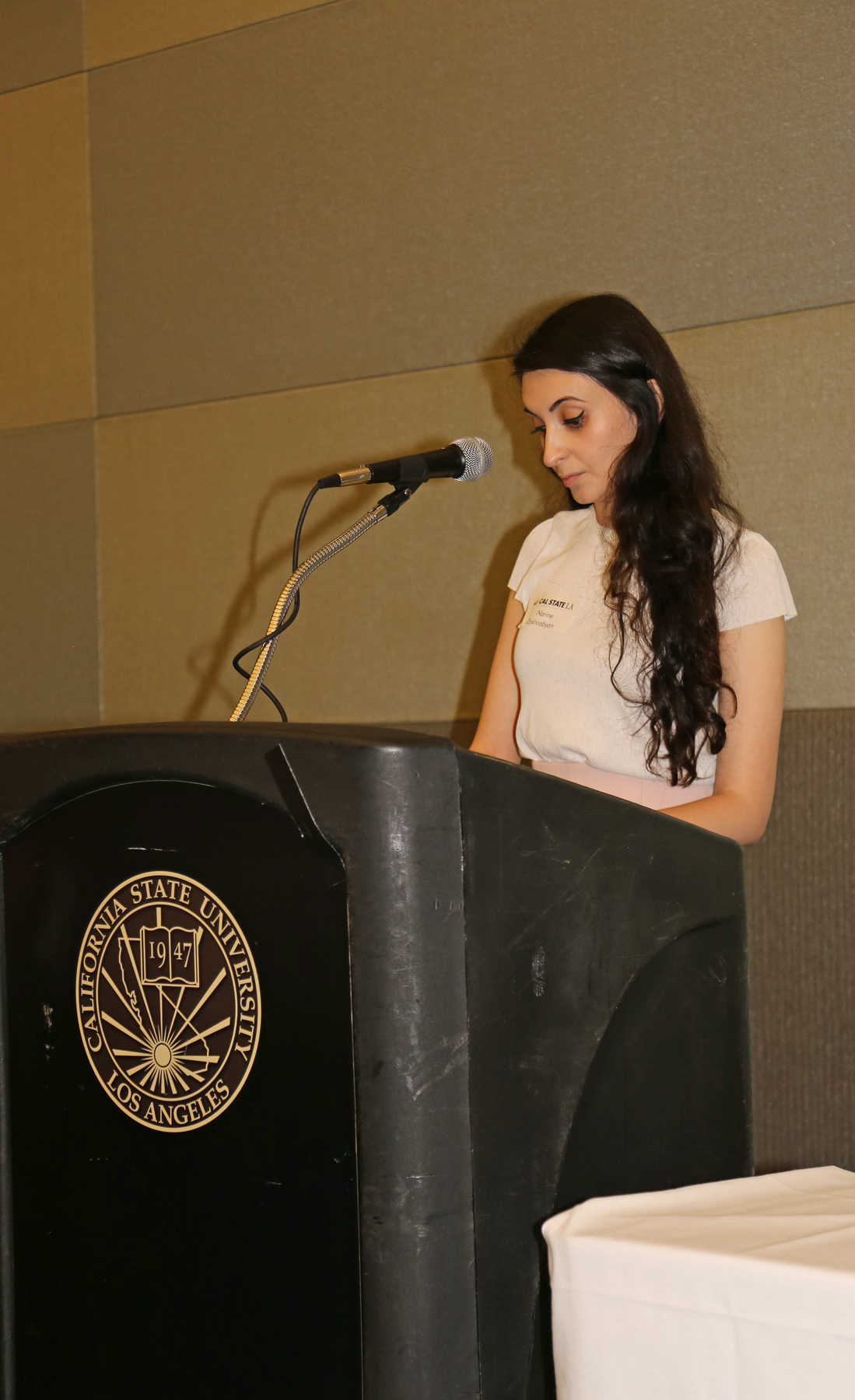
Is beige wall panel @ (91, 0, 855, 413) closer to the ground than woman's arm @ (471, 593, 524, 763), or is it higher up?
higher up

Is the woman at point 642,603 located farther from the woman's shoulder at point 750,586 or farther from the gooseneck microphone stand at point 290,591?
the gooseneck microphone stand at point 290,591

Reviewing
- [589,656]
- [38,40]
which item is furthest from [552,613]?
[38,40]

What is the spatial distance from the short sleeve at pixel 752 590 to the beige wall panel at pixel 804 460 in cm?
25

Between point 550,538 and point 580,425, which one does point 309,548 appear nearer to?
point 550,538

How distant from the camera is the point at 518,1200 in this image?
62 centimetres

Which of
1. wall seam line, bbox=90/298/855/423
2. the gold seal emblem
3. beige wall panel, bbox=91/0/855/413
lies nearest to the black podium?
the gold seal emblem

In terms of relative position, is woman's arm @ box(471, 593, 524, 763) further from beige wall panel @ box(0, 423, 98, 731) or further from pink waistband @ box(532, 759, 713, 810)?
beige wall panel @ box(0, 423, 98, 731)

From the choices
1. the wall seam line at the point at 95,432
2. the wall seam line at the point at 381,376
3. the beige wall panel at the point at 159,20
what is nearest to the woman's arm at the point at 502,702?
the wall seam line at the point at 381,376

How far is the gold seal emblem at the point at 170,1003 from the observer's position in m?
0.62

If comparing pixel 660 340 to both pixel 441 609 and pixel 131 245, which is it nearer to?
pixel 441 609

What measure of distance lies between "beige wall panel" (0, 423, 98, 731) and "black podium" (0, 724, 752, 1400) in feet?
5.95

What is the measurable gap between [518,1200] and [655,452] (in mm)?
1189

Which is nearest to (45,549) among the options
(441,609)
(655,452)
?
(441,609)

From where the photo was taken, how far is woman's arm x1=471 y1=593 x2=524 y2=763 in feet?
5.75
